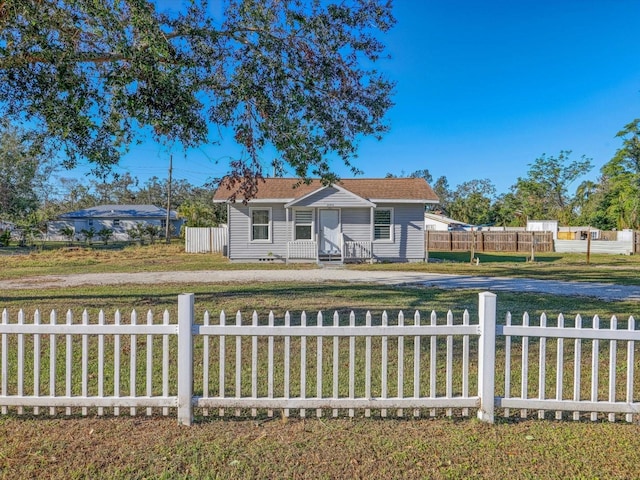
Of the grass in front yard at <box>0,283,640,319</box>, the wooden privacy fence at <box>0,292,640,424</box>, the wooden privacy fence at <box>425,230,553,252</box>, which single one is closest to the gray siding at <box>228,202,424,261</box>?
the grass in front yard at <box>0,283,640,319</box>

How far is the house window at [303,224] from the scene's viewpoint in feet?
61.8

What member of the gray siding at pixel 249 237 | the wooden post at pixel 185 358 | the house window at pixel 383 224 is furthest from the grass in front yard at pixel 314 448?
the house window at pixel 383 224

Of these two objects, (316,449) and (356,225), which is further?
(356,225)

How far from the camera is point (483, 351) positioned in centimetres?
352

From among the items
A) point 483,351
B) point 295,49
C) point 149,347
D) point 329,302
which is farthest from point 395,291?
point 149,347

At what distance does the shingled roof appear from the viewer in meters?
18.7

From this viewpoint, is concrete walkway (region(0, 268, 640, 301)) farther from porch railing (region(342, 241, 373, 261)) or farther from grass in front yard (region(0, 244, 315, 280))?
porch railing (region(342, 241, 373, 261))

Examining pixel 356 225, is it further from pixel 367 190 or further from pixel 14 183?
pixel 14 183

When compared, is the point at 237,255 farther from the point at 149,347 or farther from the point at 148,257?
the point at 149,347

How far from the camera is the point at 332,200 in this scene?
18188 millimetres

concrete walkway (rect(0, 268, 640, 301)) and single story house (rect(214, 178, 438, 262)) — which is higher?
single story house (rect(214, 178, 438, 262))

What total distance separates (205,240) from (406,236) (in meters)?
11.5

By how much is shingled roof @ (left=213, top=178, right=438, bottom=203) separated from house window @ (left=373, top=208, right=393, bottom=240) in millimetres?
677

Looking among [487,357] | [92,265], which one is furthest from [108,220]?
[487,357]
